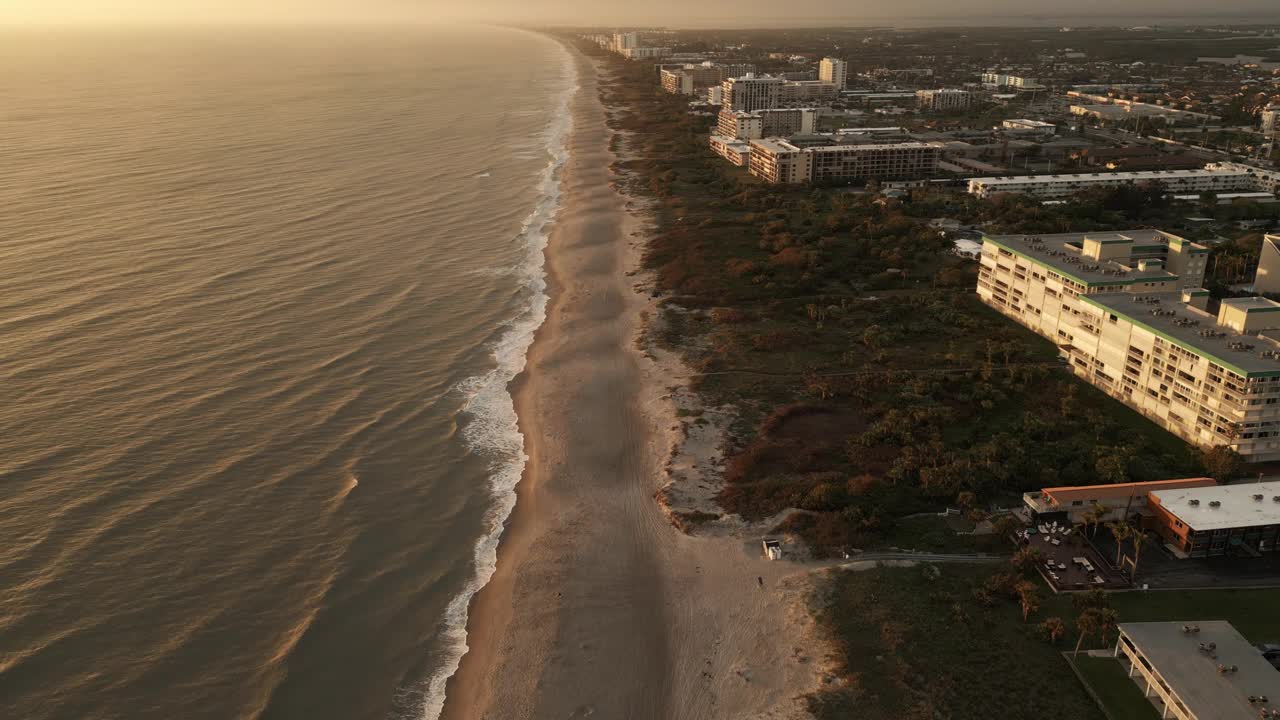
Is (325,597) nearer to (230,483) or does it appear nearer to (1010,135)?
(230,483)

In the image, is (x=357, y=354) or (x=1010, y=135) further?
(x=1010, y=135)

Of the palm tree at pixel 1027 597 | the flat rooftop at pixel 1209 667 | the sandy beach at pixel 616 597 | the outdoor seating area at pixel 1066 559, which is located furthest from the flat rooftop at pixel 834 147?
the flat rooftop at pixel 1209 667

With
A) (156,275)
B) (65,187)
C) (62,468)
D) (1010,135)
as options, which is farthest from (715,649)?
(1010,135)

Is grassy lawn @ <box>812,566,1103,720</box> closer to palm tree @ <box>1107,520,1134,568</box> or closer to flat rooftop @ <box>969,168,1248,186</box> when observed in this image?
palm tree @ <box>1107,520,1134,568</box>

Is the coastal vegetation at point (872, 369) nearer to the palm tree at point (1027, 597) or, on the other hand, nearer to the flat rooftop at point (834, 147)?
the palm tree at point (1027, 597)

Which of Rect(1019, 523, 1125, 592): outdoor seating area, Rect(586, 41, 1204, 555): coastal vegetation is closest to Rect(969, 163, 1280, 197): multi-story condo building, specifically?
Rect(586, 41, 1204, 555): coastal vegetation
